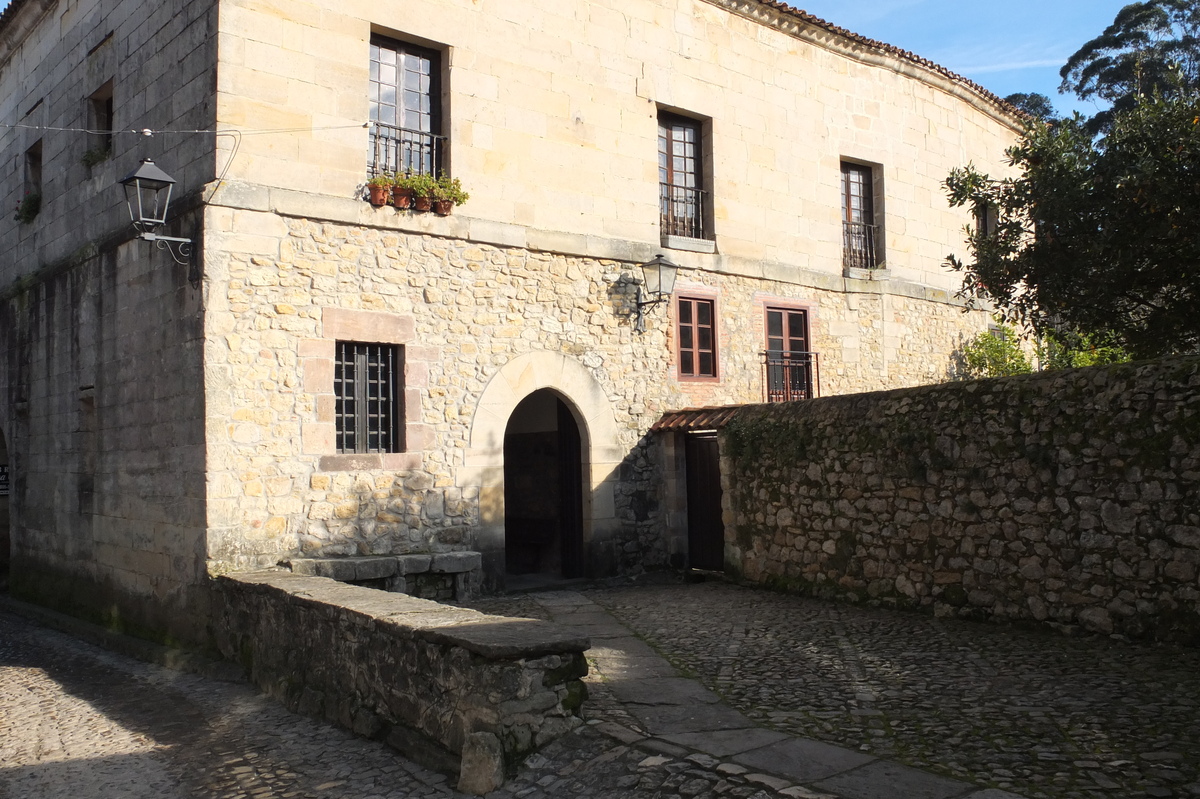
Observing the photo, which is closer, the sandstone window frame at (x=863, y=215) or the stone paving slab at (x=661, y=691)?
the stone paving slab at (x=661, y=691)

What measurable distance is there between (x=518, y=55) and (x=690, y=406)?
4.45 m

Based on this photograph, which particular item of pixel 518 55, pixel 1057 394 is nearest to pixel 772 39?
pixel 518 55

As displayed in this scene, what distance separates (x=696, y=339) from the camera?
37.8 ft

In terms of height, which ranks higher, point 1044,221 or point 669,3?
point 669,3

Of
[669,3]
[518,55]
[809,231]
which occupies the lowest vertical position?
[809,231]

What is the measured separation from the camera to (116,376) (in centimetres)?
954

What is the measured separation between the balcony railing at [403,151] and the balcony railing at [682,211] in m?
3.10

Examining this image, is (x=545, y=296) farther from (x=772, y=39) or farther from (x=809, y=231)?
(x=772, y=39)

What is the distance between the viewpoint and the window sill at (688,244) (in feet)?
36.9

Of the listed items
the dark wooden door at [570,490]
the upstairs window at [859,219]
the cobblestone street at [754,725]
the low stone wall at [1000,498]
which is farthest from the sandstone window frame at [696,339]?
the cobblestone street at [754,725]

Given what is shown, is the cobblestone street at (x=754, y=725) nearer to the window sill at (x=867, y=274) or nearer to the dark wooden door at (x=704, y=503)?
the dark wooden door at (x=704, y=503)

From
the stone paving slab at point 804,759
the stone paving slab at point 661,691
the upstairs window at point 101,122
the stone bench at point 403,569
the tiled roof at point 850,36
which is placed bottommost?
the stone paving slab at point 661,691

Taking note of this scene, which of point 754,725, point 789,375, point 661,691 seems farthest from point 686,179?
point 754,725

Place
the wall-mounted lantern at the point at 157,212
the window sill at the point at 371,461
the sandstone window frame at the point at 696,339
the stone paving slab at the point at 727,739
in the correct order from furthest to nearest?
the sandstone window frame at the point at 696,339 < the window sill at the point at 371,461 < the wall-mounted lantern at the point at 157,212 < the stone paving slab at the point at 727,739
